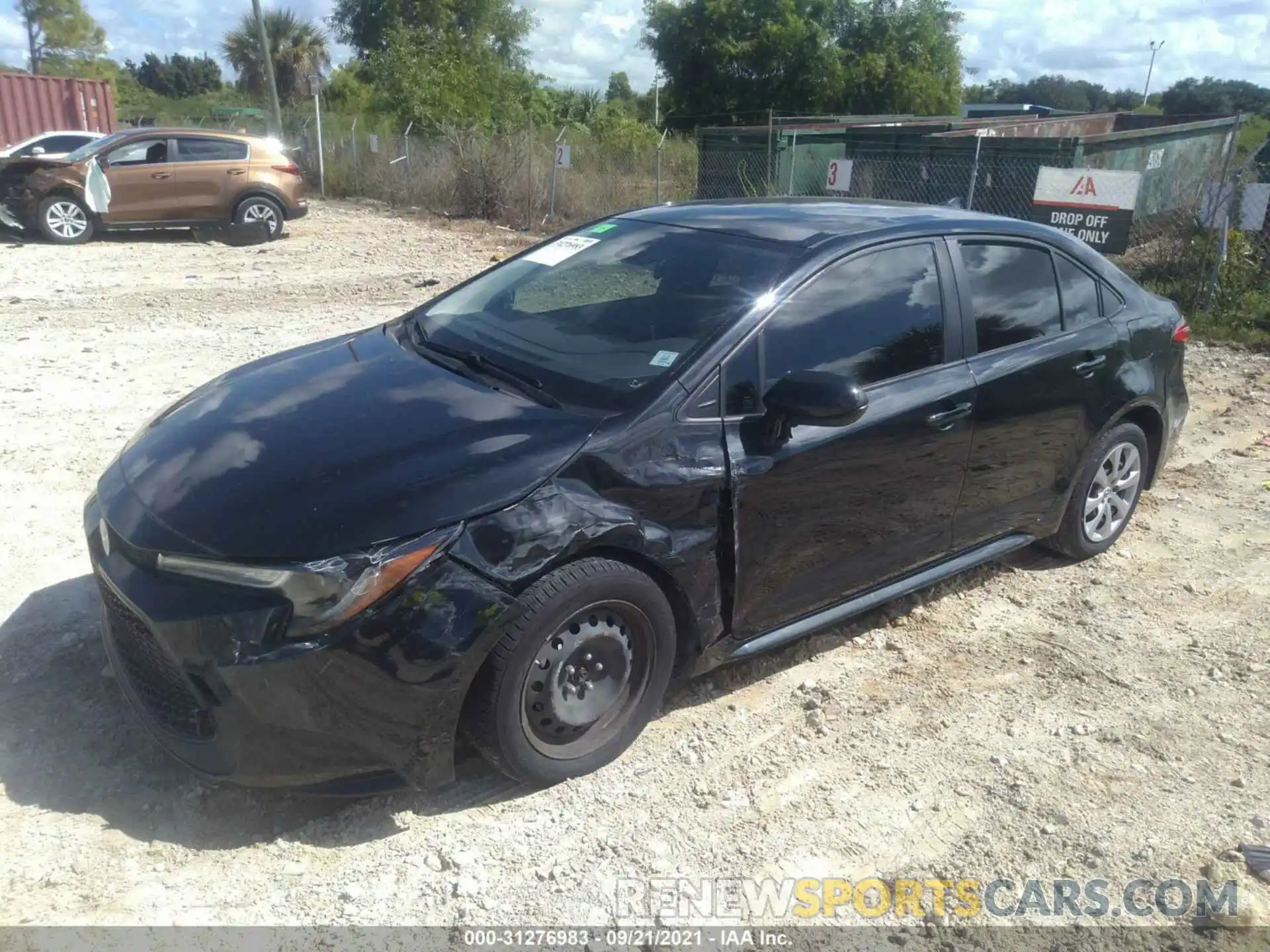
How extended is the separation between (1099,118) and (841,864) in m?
21.7

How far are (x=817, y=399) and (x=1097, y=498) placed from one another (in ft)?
7.58

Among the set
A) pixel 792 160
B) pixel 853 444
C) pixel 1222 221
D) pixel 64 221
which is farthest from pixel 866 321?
pixel 64 221

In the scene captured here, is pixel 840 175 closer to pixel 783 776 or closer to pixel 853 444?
pixel 853 444

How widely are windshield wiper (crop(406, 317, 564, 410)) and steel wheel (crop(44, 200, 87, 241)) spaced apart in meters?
12.8

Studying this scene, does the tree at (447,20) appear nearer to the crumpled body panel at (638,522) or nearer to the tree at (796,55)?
the tree at (796,55)

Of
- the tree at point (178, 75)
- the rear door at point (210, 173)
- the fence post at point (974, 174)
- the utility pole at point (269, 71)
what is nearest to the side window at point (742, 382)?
the fence post at point (974, 174)

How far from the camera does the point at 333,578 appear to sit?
266 cm

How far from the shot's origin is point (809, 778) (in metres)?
3.31

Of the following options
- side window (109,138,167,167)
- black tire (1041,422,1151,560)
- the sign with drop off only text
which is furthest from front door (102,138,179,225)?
black tire (1041,422,1151,560)

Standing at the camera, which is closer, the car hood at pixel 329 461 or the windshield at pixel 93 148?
the car hood at pixel 329 461

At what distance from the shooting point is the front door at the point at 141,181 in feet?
47.5

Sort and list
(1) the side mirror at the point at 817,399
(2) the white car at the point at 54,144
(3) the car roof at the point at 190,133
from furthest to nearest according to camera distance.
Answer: (2) the white car at the point at 54,144 < (3) the car roof at the point at 190,133 < (1) the side mirror at the point at 817,399

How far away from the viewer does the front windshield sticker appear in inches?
165

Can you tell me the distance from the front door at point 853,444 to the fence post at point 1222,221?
723cm
